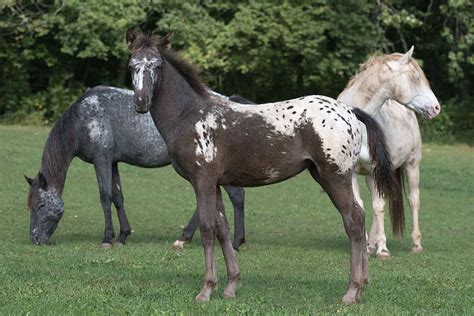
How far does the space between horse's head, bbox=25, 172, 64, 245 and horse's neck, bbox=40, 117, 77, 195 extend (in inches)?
3.5

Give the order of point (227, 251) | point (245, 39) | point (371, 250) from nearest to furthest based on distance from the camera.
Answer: point (227, 251), point (371, 250), point (245, 39)

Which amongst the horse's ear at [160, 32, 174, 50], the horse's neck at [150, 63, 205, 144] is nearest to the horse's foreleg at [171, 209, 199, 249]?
the horse's neck at [150, 63, 205, 144]

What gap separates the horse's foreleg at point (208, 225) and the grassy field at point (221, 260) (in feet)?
0.62

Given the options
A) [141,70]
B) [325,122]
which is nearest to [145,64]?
[141,70]

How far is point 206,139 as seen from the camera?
309 inches

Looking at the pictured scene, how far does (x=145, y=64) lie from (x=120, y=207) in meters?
4.75

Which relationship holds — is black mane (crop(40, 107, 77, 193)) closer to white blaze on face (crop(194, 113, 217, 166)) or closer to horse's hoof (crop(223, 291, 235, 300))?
white blaze on face (crop(194, 113, 217, 166))

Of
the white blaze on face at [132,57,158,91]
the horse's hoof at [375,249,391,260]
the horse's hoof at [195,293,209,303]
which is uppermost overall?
the white blaze on face at [132,57,158,91]

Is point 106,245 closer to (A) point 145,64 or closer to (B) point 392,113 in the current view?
(B) point 392,113

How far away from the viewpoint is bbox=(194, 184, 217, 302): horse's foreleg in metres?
7.82

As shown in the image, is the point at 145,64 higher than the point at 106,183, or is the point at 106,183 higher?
the point at 145,64

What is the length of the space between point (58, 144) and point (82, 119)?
0.46 meters

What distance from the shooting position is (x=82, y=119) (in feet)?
39.9

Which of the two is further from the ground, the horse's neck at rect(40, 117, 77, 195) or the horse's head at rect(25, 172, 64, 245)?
the horse's neck at rect(40, 117, 77, 195)
